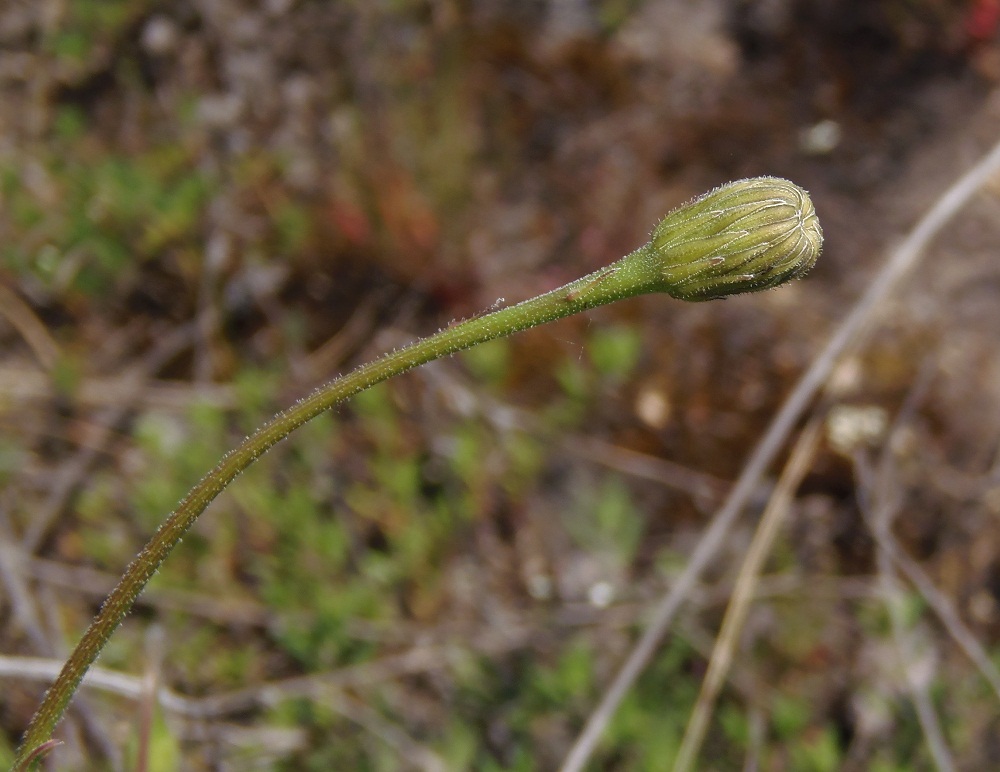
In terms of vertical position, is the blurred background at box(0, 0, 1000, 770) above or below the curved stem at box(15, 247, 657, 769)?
above

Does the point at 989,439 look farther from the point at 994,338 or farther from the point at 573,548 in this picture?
the point at 573,548

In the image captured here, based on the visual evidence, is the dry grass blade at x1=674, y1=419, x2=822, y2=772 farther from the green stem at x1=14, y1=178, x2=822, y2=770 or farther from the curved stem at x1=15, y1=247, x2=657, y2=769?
the curved stem at x1=15, y1=247, x2=657, y2=769

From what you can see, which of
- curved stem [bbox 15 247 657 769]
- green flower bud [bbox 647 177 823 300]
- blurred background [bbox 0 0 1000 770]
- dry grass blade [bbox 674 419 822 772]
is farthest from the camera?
blurred background [bbox 0 0 1000 770]

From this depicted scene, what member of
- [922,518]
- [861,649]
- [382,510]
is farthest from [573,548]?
[922,518]

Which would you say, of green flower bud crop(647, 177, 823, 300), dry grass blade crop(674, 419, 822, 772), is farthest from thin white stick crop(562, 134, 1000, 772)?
green flower bud crop(647, 177, 823, 300)

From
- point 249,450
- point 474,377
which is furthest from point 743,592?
point 249,450

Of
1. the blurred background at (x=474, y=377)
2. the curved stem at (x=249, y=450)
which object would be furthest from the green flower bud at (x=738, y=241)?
the blurred background at (x=474, y=377)
